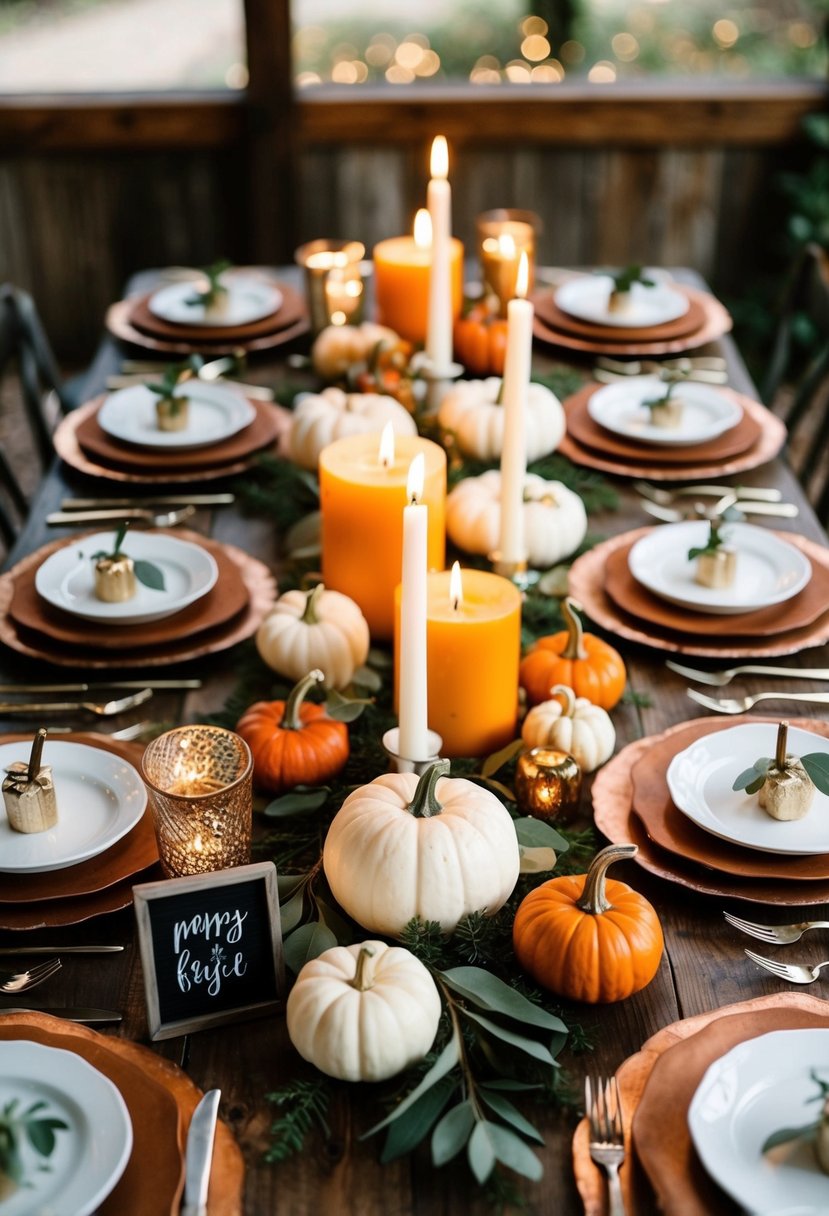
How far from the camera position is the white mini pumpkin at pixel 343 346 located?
207cm

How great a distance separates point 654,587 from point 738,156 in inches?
117

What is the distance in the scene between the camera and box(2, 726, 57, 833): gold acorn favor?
1.10 meters

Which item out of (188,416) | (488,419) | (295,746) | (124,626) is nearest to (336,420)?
(488,419)

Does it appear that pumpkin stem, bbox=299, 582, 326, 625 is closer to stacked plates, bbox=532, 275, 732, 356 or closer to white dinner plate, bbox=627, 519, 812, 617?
white dinner plate, bbox=627, 519, 812, 617

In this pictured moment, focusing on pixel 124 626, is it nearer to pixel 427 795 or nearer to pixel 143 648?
pixel 143 648

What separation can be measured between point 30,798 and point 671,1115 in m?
0.57

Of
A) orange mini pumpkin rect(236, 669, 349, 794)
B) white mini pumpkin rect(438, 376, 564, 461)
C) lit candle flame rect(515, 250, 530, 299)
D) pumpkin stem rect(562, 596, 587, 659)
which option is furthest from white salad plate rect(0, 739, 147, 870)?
white mini pumpkin rect(438, 376, 564, 461)

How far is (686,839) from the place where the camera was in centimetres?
112

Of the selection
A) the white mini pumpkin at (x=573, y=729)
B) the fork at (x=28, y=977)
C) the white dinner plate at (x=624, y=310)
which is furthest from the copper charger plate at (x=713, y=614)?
the white dinner plate at (x=624, y=310)

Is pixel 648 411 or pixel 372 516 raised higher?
pixel 372 516

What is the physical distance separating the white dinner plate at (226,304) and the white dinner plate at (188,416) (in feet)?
0.86

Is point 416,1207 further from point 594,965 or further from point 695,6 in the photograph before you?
point 695,6

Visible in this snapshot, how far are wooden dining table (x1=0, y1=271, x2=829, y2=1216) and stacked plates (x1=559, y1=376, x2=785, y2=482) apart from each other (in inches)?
21.9

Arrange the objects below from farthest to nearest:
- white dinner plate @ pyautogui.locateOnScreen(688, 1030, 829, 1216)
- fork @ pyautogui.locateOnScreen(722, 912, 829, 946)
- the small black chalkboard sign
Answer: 1. fork @ pyautogui.locateOnScreen(722, 912, 829, 946)
2. the small black chalkboard sign
3. white dinner plate @ pyautogui.locateOnScreen(688, 1030, 829, 1216)
